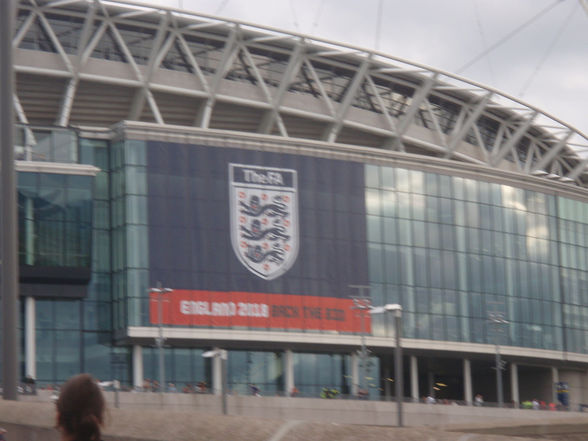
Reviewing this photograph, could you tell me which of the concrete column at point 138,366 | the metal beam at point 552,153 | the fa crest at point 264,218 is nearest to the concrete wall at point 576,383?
the metal beam at point 552,153

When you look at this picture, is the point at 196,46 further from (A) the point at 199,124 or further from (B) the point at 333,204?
(B) the point at 333,204

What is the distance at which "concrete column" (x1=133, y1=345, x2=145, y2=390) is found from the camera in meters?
68.7

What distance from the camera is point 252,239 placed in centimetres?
7044

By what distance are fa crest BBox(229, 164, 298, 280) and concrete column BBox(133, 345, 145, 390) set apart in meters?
7.12

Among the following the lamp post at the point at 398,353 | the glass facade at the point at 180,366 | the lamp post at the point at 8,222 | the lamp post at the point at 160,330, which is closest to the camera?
the lamp post at the point at 8,222

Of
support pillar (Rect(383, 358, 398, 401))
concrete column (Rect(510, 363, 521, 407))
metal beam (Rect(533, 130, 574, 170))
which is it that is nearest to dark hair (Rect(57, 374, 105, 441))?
support pillar (Rect(383, 358, 398, 401))

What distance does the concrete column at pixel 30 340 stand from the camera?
66062mm

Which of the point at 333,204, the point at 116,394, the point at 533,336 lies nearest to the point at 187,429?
the point at 116,394

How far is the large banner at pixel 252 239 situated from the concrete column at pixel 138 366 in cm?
252

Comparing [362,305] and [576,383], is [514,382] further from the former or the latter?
[362,305]

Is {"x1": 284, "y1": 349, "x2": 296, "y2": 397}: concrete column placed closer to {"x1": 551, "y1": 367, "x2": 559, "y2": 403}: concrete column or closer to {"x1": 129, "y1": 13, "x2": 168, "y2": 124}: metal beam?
{"x1": 129, "y1": 13, "x2": 168, "y2": 124}: metal beam

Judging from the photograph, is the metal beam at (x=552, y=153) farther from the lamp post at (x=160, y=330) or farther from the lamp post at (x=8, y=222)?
the lamp post at (x=8, y=222)

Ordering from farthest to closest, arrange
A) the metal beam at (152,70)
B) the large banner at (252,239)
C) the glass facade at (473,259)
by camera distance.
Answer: the glass facade at (473,259) → the metal beam at (152,70) → the large banner at (252,239)

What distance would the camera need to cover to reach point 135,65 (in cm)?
7331
